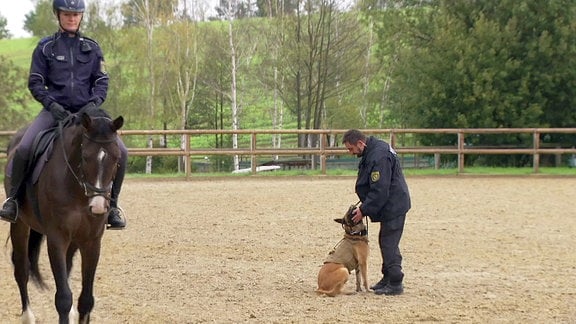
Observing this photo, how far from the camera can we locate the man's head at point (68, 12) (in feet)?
19.1

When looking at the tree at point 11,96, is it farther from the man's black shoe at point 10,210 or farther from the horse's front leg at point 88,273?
the horse's front leg at point 88,273

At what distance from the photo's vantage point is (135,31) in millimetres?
37281

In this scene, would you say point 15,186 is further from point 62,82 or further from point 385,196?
point 385,196

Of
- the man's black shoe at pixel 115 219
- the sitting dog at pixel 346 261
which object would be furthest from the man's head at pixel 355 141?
the man's black shoe at pixel 115 219

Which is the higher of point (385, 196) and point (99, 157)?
point (99, 157)

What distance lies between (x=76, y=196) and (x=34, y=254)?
1567 mm

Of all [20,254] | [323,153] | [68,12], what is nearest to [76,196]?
[20,254]

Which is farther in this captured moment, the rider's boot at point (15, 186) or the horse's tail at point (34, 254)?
the horse's tail at point (34, 254)

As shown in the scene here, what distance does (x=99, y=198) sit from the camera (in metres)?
5.17

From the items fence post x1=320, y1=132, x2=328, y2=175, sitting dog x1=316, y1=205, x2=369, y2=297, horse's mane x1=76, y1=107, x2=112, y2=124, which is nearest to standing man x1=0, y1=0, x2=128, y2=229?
horse's mane x1=76, y1=107, x2=112, y2=124

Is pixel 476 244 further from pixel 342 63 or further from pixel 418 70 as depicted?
pixel 342 63

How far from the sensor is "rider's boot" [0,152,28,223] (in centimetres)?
582

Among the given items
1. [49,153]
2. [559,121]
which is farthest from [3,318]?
[559,121]

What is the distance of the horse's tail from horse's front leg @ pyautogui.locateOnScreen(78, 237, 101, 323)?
1.03 meters
